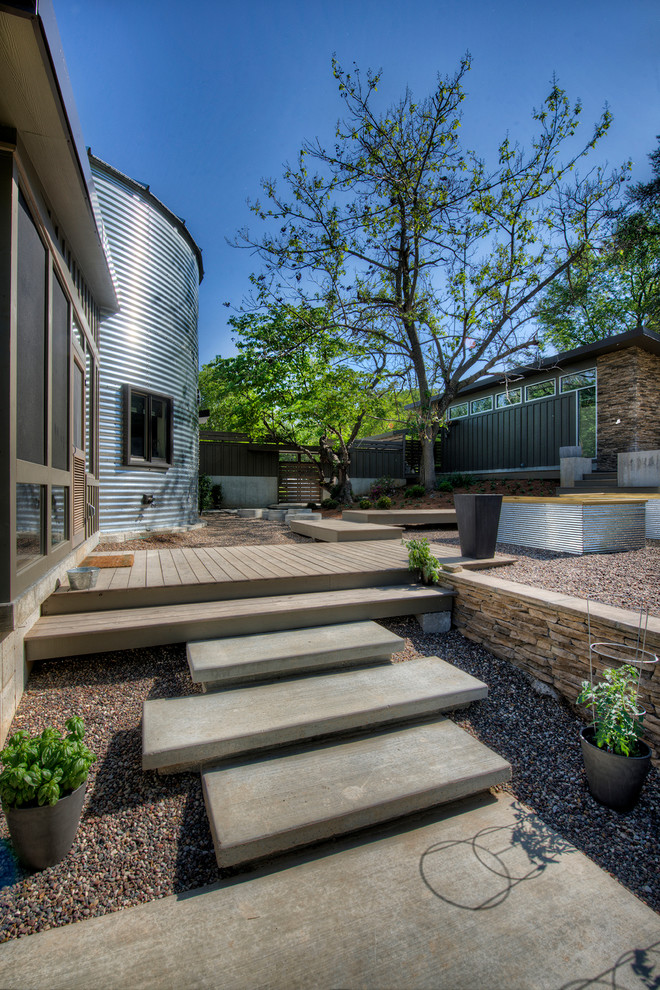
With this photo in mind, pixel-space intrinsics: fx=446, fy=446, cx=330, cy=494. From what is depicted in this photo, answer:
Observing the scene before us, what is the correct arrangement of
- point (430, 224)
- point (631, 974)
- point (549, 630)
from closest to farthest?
point (631, 974), point (549, 630), point (430, 224)

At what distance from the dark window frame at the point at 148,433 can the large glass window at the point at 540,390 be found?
32.3 ft

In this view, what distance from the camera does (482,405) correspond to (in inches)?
583

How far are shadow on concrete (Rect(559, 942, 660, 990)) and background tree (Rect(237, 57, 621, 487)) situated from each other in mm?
10150

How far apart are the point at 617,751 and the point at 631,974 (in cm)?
83

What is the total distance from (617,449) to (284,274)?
8853 millimetres

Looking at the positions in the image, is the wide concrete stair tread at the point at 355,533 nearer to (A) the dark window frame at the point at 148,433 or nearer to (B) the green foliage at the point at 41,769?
(A) the dark window frame at the point at 148,433

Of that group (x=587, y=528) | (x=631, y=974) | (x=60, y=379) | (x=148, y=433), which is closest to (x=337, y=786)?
(x=631, y=974)

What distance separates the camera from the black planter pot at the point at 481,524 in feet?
14.4

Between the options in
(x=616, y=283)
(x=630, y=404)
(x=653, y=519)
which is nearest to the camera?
(x=653, y=519)

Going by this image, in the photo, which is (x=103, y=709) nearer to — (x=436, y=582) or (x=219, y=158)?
(x=436, y=582)

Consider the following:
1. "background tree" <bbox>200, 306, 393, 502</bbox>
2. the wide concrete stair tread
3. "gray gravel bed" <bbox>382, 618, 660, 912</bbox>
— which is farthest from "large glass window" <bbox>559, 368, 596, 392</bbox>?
"gray gravel bed" <bbox>382, 618, 660, 912</bbox>

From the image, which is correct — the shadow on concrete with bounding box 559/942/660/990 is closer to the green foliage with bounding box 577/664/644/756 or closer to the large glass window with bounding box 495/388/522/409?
the green foliage with bounding box 577/664/644/756

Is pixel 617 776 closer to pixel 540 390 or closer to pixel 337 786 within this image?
pixel 337 786

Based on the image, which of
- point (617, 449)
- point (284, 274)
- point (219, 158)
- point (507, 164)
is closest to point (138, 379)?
point (219, 158)
